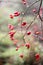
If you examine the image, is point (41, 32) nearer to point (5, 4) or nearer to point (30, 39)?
point (30, 39)

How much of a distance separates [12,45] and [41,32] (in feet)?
1.55

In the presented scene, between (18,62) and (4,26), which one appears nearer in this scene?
(18,62)

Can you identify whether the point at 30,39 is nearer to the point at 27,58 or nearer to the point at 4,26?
the point at 27,58

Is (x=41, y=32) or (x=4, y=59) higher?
(x=41, y=32)

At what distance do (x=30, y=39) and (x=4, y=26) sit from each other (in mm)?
470

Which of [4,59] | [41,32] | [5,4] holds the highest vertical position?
[5,4]

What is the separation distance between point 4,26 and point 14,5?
1.09 ft

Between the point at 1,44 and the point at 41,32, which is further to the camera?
the point at 1,44

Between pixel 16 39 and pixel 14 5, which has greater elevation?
pixel 14 5

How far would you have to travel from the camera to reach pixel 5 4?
119 inches

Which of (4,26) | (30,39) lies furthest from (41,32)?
(4,26)

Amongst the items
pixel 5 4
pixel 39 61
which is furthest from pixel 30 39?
pixel 5 4

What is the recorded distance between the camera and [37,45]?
290 centimetres

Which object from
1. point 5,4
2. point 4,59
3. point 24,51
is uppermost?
point 5,4
